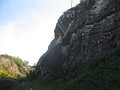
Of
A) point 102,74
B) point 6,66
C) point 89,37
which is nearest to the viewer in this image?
point 102,74

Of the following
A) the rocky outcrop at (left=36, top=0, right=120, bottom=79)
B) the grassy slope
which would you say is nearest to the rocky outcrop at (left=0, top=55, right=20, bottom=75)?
the rocky outcrop at (left=36, top=0, right=120, bottom=79)

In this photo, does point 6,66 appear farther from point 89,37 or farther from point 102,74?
point 102,74

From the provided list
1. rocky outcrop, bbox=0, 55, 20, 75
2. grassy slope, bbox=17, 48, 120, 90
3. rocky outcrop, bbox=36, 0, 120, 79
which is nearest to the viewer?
grassy slope, bbox=17, 48, 120, 90

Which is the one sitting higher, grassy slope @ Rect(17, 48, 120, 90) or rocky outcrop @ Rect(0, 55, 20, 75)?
rocky outcrop @ Rect(0, 55, 20, 75)

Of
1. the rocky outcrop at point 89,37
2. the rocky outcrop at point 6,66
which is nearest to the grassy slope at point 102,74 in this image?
the rocky outcrop at point 89,37

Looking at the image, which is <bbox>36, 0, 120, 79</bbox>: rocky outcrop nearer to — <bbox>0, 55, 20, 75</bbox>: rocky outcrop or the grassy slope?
the grassy slope

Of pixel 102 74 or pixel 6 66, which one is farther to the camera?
pixel 6 66

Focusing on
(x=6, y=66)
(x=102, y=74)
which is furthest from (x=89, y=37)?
(x=6, y=66)

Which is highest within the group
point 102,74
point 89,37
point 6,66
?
point 6,66

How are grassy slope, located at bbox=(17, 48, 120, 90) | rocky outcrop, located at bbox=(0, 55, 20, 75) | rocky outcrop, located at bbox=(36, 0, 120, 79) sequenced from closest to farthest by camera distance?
1. grassy slope, located at bbox=(17, 48, 120, 90)
2. rocky outcrop, located at bbox=(36, 0, 120, 79)
3. rocky outcrop, located at bbox=(0, 55, 20, 75)

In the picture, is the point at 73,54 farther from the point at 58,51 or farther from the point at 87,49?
the point at 58,51

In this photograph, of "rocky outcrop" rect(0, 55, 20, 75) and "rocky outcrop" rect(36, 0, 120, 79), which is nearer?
"rocky outcrop" rect(36, 0, 120, 79)

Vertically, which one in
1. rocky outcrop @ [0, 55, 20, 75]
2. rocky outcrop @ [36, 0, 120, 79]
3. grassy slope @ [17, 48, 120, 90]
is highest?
rocky outcrop @ [0, 55, 20, 75]

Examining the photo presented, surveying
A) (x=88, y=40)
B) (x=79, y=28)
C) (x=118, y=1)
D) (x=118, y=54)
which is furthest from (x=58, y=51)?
(x=118, y=54)
